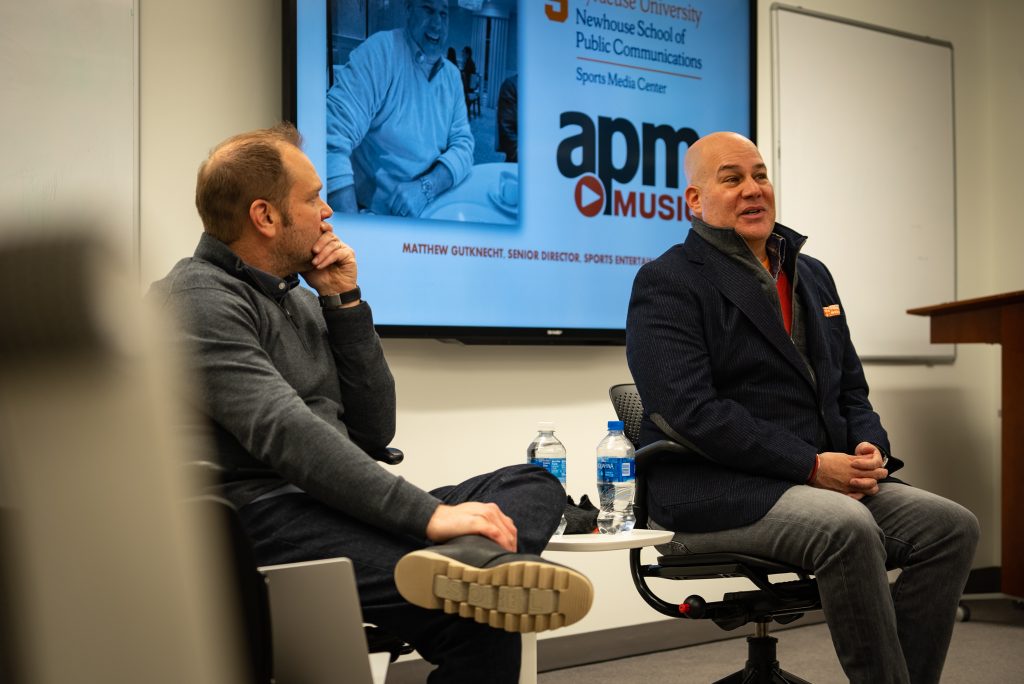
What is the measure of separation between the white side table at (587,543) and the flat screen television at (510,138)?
118 cm

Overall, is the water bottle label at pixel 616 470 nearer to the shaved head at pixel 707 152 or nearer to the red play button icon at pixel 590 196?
the shaved head at pixel 707 152

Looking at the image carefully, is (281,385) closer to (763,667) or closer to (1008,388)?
(763,667)

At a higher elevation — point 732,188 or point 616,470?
point 732,188

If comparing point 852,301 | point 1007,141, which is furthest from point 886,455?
point 1007,141

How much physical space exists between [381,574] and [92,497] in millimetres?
1278

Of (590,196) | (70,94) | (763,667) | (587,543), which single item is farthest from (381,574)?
(590,196)

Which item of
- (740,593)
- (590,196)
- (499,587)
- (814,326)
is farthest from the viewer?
(590,196)

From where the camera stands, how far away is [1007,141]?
452 centimetres

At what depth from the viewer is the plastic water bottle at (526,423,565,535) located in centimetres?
257

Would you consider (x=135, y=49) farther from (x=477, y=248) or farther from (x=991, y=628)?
(x=991, y=628)

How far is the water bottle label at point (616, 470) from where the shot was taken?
7.87ft

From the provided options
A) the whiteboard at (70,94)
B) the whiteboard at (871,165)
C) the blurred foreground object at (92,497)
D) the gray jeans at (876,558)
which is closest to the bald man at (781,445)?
the gray jeans at (876,558)

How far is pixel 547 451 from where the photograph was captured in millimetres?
3029

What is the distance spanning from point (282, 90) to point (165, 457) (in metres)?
2.69
